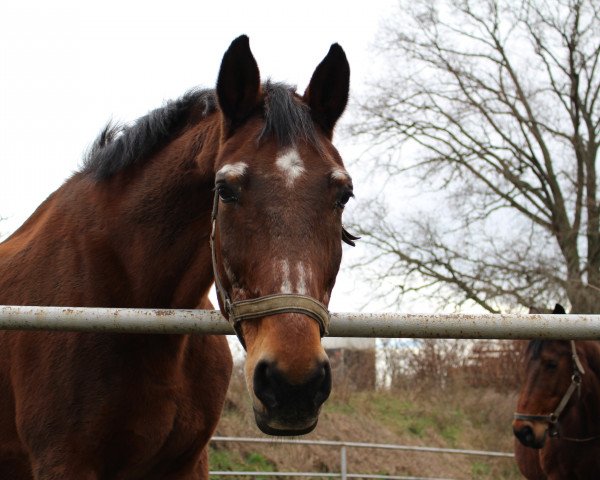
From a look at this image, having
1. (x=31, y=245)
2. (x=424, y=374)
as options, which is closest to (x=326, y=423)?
(x=424, y=374)

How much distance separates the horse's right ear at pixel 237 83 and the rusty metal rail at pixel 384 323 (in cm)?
89

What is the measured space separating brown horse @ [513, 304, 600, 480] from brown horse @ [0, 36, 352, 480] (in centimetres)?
460

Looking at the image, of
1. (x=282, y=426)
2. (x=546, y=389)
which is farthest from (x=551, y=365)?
(x=282, y=426)

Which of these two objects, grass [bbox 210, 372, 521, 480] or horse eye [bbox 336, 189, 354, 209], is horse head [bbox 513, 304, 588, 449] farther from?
grass [bbox 210, 372, 521, 480]

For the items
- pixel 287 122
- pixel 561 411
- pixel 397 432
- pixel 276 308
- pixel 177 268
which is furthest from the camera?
pixel 397 432

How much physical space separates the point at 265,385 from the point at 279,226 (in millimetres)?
535

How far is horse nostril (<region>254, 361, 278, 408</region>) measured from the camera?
2.27m

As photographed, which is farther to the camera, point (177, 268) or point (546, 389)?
point (546, 389)

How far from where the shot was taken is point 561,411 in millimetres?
7418

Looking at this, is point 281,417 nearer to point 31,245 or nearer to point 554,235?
point 31,245

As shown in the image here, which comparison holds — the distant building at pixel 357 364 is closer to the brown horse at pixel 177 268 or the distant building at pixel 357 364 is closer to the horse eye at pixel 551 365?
the horse eye at pixel 551 365

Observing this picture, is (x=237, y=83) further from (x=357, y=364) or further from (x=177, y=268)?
(x=357, y=364)

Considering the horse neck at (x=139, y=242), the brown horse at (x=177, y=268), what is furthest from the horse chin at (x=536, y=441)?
the horse neck at (x=139, y=242)

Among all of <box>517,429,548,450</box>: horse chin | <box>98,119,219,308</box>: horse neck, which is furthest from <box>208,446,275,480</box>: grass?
<box>98,119,219,308</box>: horse neck
